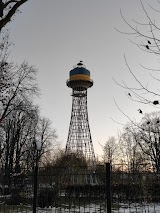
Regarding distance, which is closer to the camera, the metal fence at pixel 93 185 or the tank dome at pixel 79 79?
the metal fence at pixel 93 185

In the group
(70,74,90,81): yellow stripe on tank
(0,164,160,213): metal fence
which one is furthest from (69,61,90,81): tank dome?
(0,164,160,213): metal fence

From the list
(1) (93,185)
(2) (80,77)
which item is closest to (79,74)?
(2) (80,77)

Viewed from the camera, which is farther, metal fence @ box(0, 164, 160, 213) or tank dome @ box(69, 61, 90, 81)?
tank dome @ box(69, 61, 90, 81)

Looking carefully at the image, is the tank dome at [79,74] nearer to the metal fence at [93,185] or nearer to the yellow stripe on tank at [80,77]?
the yellow stripe on tank at [80,77]

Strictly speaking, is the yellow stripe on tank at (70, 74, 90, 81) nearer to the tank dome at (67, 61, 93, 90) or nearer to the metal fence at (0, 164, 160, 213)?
the tank dome at (67, 61, 93, 90)

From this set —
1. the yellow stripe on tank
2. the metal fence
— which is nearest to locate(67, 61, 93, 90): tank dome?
the yellow stripe on tank

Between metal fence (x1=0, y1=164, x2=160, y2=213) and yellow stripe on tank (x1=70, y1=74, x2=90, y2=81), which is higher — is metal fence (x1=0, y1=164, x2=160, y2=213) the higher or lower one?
the lower one

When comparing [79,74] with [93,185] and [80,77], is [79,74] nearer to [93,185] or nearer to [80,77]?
[80,77]

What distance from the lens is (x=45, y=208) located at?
10.7m

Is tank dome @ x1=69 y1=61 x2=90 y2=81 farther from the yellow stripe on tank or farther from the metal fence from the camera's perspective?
the metal fence

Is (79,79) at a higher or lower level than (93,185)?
higher

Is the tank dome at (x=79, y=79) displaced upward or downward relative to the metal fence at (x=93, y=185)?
upward

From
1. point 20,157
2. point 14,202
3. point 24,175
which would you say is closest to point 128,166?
point 24,175

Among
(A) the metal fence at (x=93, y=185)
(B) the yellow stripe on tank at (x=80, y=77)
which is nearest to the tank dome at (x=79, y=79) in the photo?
(B) the yellow stripe on tank at (x=80, y=77)
